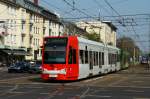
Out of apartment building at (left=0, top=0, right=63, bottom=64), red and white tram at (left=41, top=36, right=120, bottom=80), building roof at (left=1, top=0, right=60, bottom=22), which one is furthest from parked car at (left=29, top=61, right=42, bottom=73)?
building roof at (left=1, top=0, right=60, bottom=22)

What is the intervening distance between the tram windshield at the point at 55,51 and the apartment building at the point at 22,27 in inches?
1511

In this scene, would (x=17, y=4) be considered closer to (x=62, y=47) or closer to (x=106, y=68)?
(x=106, y=68)

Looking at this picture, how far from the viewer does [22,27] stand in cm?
8550

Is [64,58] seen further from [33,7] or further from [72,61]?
[33,7]

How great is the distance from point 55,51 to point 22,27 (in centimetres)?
5451

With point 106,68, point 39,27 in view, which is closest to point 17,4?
point 39,27

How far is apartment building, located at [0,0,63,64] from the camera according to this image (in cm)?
7756

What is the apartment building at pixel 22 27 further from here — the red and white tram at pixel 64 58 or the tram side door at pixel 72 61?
the tram side door at pixel 72 61

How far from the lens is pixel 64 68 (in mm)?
31281

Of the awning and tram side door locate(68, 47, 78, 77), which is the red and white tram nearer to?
tram side door locate(68, 47, 78, 77)

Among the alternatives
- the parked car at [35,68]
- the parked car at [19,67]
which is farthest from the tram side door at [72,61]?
the parked car at [19,67]

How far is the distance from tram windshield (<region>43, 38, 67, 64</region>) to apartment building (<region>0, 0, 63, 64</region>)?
3838cm

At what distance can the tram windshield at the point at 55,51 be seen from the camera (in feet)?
104

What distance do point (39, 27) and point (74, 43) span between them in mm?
64065
